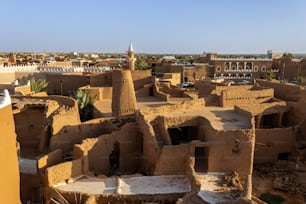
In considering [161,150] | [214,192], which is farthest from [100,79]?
[214,192]

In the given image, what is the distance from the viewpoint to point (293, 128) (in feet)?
58.6

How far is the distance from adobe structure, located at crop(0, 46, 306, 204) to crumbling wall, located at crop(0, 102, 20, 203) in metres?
0.03

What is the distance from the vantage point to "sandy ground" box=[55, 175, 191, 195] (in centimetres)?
→ 1197

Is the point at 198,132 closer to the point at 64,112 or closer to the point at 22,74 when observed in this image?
the point at 64,112

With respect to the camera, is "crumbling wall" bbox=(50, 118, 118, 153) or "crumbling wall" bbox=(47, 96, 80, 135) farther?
"crumbling wall" bbox=(50, 118, 118, 153)

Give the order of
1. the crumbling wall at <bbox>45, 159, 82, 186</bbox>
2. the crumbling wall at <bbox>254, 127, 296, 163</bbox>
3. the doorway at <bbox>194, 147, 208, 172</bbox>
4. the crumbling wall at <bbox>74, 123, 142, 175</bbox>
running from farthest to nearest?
the crumbling wall at <bbox>254, 127, 296, 163</bbox> < the doorway at <bbox>194, 147, 208, 172</bbox> < the crumbling wall at <bbox>74, 123, 142, 175</bbox> < the crumbling wall at <bbox>45, 159, 82, 186</bbox>

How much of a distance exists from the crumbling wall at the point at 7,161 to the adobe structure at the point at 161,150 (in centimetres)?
3

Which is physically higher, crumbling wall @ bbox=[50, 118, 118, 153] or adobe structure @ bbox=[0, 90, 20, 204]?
adobe structure @ bbox=[0, 90, 20, 204]

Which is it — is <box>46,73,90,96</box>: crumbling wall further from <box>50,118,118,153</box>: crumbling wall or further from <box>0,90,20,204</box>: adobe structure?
<box>0,90,20,204</box>: adobe structure

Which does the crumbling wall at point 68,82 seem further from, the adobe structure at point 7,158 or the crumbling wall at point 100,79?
the adobe structure at point 7,158

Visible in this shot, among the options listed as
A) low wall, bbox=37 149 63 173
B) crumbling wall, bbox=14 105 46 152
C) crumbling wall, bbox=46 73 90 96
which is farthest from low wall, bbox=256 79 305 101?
crumbling wall, bbox=46 73 90 96

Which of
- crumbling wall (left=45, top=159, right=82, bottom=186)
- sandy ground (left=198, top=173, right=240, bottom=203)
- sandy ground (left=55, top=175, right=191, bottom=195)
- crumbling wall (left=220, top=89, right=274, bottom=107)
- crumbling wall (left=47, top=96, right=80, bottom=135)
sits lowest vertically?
sandy ground (left=55, top=175, right=191, bottom=195)

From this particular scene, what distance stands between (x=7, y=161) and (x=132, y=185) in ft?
17.2

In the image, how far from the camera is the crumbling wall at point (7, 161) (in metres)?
8.13
